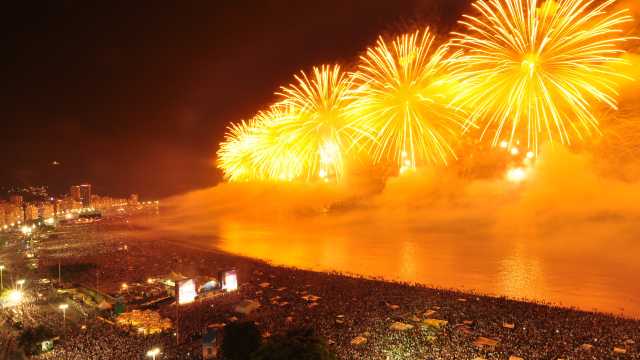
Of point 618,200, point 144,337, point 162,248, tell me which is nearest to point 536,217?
point 618,200

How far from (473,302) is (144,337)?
1333 cm

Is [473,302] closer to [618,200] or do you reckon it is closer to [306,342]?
[306,342]

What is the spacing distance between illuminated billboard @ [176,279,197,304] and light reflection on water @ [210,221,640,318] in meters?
12.1

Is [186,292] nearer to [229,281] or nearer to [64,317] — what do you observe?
[229,281]

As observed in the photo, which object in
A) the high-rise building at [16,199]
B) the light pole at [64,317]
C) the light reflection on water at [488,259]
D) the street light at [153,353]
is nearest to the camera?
the street light at [153,353]

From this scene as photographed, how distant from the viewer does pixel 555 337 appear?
1343cm

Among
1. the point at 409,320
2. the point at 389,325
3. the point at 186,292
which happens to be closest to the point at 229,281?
the point at 186,292

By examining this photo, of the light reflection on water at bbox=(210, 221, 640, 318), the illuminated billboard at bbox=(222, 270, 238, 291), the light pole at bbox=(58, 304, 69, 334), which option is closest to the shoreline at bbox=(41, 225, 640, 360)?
the illuminated billboard at bbox=(222, 270, 238, 291)

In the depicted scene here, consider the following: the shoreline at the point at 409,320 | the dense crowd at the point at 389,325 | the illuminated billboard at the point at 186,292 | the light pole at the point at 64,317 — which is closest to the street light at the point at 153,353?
the dense crowd at the point at 389,325

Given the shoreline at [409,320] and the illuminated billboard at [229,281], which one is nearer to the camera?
the shoreline at [409,320]

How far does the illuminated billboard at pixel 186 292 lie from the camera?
57.3ft

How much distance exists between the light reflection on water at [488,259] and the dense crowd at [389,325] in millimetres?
5456

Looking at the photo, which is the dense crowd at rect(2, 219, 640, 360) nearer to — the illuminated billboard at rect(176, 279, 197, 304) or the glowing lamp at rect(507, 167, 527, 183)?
the illuminated billboard at rect(176, 279, 197, 304)

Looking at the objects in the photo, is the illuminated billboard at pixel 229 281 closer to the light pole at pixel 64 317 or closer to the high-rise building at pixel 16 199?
the light pole at pixel 64 317
